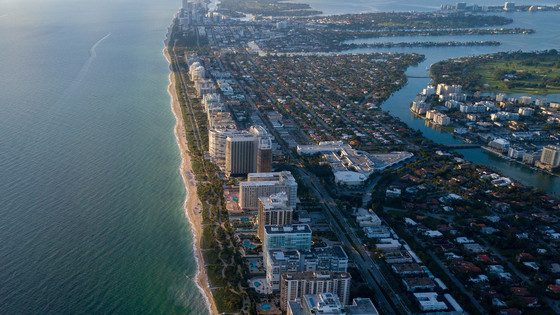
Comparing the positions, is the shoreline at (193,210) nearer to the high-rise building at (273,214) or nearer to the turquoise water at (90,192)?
the turquoise water at (90,192)

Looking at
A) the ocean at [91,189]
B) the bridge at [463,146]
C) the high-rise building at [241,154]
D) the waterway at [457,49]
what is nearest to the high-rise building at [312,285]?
the ocean at [91,189]

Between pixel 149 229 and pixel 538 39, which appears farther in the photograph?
pixel 538 39

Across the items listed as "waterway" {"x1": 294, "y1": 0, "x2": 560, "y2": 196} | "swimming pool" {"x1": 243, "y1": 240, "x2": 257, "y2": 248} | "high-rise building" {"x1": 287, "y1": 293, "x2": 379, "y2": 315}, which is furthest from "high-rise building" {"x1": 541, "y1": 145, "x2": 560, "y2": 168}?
"high-rise building" {"x1": 287, "y1": 293, "x2": 379, "y2": 315}

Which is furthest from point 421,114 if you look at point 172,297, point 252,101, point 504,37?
point 504,37

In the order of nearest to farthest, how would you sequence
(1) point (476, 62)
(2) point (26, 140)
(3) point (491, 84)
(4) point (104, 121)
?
(2) point (26, 140)
(4) point (104, 121)
(3) point (491, 84)
(1) point (476, 62)

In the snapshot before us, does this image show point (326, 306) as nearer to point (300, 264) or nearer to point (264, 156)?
point (300, 264)

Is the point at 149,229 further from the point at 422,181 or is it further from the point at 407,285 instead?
the point at 422,181
